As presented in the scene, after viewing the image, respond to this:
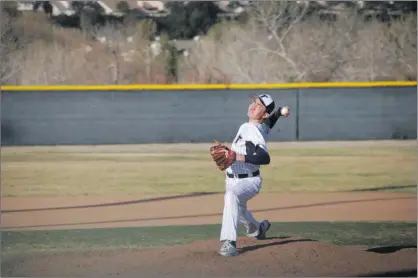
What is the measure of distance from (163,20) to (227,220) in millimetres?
6516

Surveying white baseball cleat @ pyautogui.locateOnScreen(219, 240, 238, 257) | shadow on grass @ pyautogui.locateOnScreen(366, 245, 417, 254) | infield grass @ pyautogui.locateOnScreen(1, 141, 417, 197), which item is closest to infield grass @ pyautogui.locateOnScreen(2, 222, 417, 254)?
shadow on grass @ pyautogui.locateOnScreen(366, 245, 417, 254)

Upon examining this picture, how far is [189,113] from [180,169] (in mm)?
2095

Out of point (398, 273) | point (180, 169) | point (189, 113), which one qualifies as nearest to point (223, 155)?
point (398, 273)

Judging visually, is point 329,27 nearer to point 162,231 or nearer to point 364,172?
point 364,172

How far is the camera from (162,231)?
696 centimetres

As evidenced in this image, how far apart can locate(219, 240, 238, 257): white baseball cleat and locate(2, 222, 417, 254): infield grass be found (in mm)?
1083

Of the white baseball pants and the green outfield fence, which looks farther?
the green outfield fence

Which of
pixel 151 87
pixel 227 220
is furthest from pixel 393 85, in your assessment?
pixel 227 220

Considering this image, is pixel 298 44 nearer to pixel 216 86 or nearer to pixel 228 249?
pixel 216 86

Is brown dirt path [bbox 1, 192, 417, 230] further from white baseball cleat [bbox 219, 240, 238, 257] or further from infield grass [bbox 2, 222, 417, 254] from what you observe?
white baseball cleat [bbox 219, 240, 238, 257]

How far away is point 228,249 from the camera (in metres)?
5.30

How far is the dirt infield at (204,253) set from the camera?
524cm

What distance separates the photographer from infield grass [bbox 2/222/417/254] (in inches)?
250

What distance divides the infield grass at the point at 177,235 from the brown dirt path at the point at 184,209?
303 millimetres
